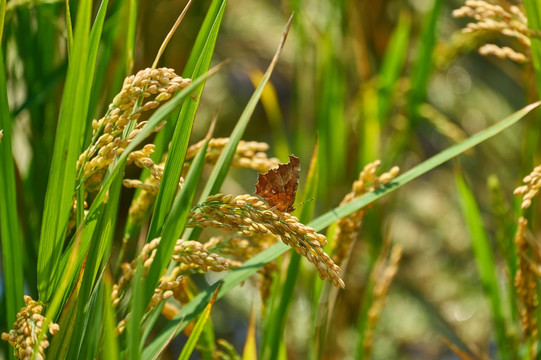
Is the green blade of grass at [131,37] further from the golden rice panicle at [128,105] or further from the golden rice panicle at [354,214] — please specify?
the golden rice panicle at [354,214]

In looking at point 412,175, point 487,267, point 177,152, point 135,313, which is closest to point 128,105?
point 177,152

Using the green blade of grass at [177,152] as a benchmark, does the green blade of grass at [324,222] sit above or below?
below

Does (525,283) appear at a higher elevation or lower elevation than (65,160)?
lower

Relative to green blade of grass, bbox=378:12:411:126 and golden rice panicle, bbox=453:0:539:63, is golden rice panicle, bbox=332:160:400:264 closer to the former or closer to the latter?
golden rice panicle, bbox=453:0:539:63

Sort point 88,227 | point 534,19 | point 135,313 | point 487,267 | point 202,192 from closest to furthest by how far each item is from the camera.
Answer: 1. point 135,313
2. point 88,227
3. point 534,19
4. point 487,267
5. point 202,192

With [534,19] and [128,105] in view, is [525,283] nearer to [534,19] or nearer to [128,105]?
[534,19]

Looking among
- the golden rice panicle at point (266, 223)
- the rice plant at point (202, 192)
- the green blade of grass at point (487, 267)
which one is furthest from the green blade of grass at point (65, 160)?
the green blade of grass at point (487, 267)
